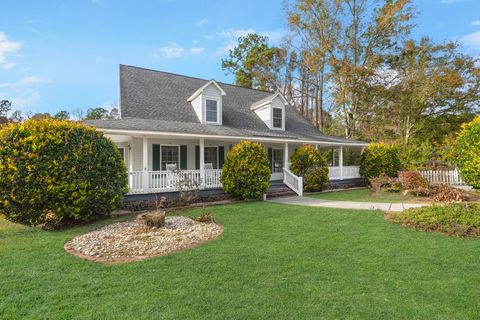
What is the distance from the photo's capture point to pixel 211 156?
521 inches

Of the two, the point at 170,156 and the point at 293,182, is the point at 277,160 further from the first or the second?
the point at 170,156

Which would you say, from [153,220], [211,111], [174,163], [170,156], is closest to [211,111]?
[211,111]

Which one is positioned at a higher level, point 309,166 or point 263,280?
point 309,166

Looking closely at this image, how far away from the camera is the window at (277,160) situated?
50.1ft

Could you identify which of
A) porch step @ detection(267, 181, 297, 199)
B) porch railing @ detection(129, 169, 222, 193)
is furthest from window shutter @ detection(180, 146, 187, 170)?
porch step @ detection(267, 181, 297, 199)

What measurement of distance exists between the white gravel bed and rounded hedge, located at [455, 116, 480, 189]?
40.2 ft

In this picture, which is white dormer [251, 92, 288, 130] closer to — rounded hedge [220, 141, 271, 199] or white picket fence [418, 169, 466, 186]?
rounded hedge [220, 141, 271, 199]

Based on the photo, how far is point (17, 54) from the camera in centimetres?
1308

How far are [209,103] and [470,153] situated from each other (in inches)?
495

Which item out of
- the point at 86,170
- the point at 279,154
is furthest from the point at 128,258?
the point at 279,154

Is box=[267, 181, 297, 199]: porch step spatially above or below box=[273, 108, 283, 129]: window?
below

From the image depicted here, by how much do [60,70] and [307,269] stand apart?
693 inches

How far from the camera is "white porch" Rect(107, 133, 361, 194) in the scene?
31.7ft

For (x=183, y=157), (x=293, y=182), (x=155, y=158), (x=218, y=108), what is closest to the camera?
(x=155, y=158)
